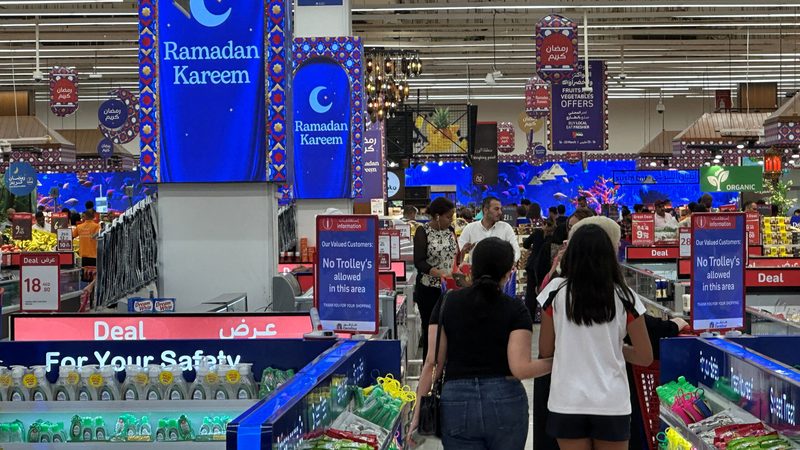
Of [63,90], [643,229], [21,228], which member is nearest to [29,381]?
[643,229]

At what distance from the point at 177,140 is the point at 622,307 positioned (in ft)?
12.9

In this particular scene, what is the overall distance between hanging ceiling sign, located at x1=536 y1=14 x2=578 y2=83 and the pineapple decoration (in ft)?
30.0

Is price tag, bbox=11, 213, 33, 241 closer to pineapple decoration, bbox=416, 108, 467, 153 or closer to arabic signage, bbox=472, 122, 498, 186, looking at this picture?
pineapple decoration, bbox=416, 108, 467, 153

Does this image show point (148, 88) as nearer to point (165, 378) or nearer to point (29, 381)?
point (29, 381)

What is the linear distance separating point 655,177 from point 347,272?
124ft

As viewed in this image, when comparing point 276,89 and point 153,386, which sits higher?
point 276,89

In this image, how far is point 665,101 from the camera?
40969 millimetres

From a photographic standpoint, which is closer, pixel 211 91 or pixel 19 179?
pixel 211 91

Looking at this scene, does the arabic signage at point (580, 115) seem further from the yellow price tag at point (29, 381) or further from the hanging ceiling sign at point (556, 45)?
the yellow price tag at point (29, 381)

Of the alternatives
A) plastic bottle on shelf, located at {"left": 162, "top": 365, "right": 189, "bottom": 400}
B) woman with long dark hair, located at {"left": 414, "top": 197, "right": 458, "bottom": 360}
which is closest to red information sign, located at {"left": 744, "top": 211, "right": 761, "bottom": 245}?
woman with long dark hair, located at {"left": 414, "top": 197, "right": 458, "bottom": 360}

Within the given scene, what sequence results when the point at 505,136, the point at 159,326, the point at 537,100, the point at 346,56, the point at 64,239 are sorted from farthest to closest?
the point at 505,136, the point at 537,100, the point at 64,239, the point at 346,56, the point at 159,326

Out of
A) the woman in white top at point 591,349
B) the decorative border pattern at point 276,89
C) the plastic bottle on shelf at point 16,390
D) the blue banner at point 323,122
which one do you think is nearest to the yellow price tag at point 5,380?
the plastic bottle on shelf at point 16,390

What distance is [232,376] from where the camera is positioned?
4395 mm

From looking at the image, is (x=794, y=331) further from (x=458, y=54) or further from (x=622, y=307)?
(x=458, y=54)
